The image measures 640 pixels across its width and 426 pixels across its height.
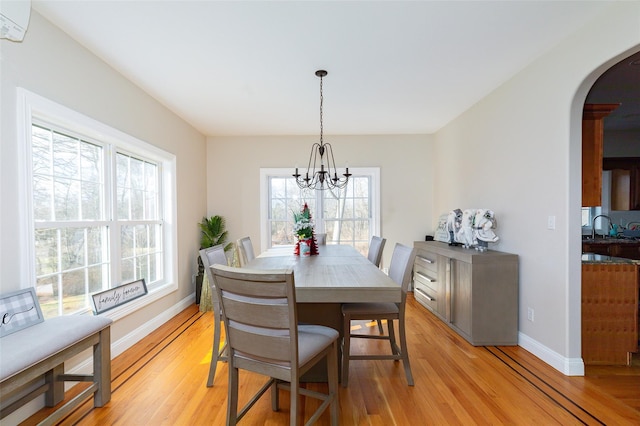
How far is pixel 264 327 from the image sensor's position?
4.89 ft

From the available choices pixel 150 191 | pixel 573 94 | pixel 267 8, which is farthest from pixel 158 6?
pixel 573 94

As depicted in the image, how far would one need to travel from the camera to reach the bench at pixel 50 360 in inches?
59.1

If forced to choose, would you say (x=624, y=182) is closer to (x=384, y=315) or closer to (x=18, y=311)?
(x=384, y=315)

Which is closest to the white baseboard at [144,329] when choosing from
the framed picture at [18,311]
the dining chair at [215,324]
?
the framed picture at [18,311]

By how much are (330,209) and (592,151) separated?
11.5 feet

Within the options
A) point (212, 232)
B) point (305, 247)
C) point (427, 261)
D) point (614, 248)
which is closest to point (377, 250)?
point (305, 247)

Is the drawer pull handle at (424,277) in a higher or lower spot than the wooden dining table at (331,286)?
lower

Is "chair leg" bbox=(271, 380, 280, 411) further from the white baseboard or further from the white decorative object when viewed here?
the white decorative object

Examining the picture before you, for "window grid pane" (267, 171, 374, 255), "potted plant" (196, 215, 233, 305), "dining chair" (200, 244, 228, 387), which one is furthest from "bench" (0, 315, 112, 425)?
"window grid pane" (267, 171, 374, 255)

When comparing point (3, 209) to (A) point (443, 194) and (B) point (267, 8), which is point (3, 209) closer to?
(B) point (267, 8)

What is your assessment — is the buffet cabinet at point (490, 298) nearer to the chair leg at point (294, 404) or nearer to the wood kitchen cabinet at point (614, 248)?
the wood kitchen cabinet at point (614, 248)

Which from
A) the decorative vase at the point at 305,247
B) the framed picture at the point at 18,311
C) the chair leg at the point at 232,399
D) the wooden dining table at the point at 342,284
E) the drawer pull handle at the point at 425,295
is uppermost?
the decorative vase at the point at 305,247

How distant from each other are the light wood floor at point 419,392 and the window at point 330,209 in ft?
8.55

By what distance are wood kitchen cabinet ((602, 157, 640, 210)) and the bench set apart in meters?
6.58
